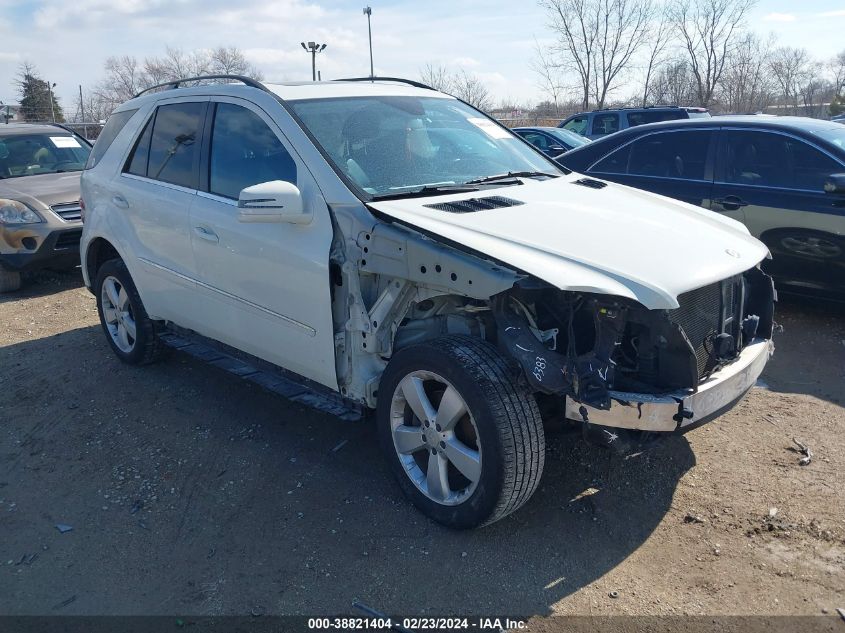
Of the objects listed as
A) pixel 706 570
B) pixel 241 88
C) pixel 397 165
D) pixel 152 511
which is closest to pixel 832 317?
pixel 706 570

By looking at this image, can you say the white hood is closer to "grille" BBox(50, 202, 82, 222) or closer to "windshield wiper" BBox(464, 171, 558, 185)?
"windshield wiper" BBox(464, 171, 558, 185)

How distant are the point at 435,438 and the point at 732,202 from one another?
405cm

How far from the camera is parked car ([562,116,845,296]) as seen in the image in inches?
219

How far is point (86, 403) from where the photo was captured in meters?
4.94

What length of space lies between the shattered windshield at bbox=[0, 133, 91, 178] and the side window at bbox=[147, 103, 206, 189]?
5312 millimetres

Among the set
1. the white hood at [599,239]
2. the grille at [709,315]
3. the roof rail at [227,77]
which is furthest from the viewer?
the roof rail at [227,77]

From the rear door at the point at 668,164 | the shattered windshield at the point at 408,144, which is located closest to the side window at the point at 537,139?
the rear door at the point at 668,164

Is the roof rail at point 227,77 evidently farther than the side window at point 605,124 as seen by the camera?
No

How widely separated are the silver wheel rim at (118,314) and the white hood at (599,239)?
2.83m

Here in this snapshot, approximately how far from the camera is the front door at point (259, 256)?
3580 millimetres

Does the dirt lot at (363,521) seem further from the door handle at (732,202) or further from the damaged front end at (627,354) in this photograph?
the door handle at (732,202)

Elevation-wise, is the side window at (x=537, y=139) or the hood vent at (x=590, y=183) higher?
the side window at (x=537, y=139)

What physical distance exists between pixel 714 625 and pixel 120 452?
3296mm

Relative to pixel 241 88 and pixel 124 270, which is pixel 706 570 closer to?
pixel 241 88
